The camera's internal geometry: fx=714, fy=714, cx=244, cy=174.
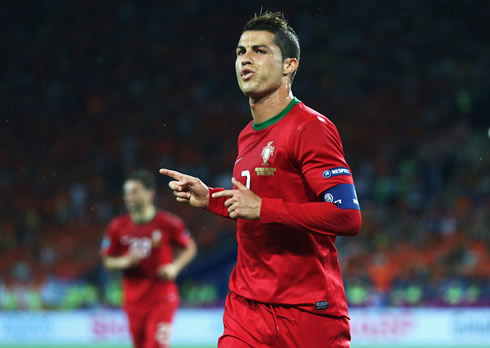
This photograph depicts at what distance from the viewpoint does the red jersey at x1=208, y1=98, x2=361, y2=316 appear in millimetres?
3037

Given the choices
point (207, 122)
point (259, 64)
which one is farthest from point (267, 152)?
point (207, 122)

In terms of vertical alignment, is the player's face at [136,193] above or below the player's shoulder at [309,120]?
above

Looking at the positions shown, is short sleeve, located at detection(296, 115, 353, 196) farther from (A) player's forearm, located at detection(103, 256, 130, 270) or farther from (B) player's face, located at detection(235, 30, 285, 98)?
(A) player's forearm, located at detection(103, 256, 130, 270)

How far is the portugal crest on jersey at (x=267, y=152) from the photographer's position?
10.7ft

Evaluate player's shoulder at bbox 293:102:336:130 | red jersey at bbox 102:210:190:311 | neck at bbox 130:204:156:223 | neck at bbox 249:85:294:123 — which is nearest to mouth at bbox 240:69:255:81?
neck at bbox 249:85:294:123

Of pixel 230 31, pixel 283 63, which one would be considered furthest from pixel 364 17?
pixel 283 63

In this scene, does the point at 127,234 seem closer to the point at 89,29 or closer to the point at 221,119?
the point at 221,119

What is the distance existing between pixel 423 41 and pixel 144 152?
7.75m

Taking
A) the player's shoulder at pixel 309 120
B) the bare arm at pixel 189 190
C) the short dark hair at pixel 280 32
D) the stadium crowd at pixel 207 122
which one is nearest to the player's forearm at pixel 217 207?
the bare arm at pixel 189 190

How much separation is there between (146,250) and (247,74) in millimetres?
4237

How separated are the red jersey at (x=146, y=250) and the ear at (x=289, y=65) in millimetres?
4127

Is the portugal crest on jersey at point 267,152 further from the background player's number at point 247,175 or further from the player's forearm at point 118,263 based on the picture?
the player's forearm at point 118,263

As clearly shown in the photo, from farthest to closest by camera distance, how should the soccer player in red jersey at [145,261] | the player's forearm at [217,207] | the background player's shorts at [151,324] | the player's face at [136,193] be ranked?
1. the player's face at [136,193]
2. the soccer player in red jersey at [145,261]
3. the background player's shorts at [151,324]
4. the player's forearm at [217,207]

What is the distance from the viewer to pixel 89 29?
787 inches
